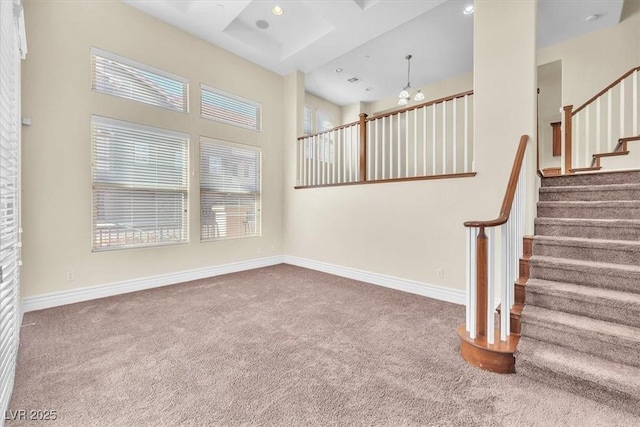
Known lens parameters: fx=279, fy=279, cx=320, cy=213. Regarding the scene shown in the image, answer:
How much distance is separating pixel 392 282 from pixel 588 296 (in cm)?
213

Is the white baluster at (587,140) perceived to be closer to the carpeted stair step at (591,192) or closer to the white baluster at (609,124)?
the white baluster at (609,124)

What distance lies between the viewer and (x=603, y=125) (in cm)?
413

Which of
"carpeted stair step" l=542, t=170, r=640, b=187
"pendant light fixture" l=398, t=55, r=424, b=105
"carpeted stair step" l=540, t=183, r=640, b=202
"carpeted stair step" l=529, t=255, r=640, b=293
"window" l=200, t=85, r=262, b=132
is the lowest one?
"carpeted stair step" l=529, t=255, r=640, b=293

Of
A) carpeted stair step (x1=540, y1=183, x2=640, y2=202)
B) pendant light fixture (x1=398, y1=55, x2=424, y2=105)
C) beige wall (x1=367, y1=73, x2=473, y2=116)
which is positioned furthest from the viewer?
beige wall (x1=367, y1=73, x2=473, y2=116)

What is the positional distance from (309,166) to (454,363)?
400 cm

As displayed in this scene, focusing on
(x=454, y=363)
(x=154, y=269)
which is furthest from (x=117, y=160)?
(x=454, y=363)

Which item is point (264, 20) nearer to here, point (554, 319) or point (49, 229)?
point (49, 229)

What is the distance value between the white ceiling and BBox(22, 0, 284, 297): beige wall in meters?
0.48

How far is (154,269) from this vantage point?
386 centimetres

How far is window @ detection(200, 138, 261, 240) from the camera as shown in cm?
441

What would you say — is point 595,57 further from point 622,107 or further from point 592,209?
point 592,209

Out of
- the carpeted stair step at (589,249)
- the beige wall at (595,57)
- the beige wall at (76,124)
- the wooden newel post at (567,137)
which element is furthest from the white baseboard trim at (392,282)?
the beige wall at (595,57)

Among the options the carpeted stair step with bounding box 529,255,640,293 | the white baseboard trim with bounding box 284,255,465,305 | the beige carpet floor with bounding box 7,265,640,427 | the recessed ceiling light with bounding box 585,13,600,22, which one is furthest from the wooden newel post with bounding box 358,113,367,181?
the recessed ceiling light with bounding box 585,13,600,22

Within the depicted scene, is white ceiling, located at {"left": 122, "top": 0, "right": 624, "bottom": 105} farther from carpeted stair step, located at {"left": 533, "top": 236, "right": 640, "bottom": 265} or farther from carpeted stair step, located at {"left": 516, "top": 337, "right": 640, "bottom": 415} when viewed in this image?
carpeted stair step, located at {"left": 516, "top": 337, "right": 640, "bottom": 415}
